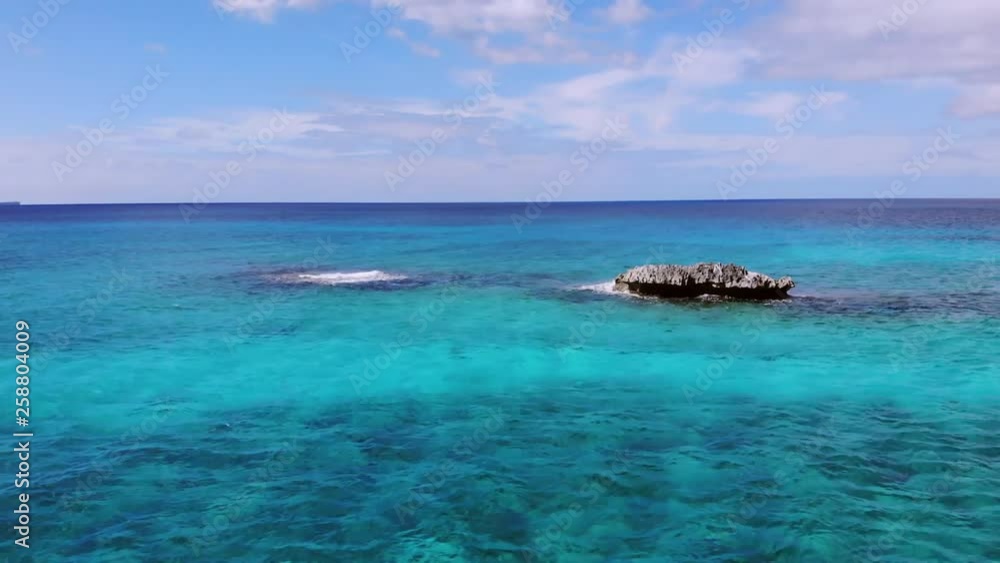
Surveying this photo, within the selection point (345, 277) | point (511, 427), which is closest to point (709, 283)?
point (511, 427)

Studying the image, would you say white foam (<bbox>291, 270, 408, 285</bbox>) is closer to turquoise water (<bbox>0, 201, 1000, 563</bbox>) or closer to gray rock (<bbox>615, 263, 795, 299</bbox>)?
turquoise water (<bbox>0, 201, 1000, 563</bbox>)

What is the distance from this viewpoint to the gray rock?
40719 mm

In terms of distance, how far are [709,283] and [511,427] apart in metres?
25.3

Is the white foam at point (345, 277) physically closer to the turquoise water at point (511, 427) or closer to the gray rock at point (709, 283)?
the turquoise water at point (511, 427)

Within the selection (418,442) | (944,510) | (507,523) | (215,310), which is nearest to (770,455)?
(944,510)

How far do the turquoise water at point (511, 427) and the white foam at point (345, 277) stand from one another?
6.88m

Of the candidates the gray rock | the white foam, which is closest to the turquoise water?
the gray rock

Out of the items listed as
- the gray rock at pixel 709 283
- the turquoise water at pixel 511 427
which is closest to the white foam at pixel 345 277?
the turquoise water at pixel 511 427

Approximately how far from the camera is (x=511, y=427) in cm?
1998

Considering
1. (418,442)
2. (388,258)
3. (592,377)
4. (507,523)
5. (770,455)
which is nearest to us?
(507,523)

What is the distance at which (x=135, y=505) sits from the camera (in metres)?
15.1

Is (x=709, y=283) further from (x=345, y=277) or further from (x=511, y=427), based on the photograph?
(x=345, y=277)

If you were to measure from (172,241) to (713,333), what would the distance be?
88680 millimetres

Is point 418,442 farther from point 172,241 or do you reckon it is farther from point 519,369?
point 172,241
